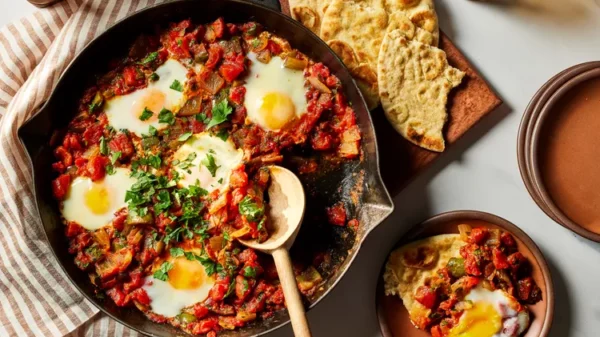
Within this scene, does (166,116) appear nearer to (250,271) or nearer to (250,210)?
(250,210)

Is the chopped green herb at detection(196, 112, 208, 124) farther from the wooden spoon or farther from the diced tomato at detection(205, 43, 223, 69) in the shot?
the wooden spoon

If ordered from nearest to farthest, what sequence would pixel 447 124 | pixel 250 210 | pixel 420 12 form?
pixel 250 210, pixel 420 12, pixel 447 124

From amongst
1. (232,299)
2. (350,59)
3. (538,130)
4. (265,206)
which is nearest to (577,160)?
(538,130)

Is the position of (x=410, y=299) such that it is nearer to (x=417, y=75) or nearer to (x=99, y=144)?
(x=417, y=75)

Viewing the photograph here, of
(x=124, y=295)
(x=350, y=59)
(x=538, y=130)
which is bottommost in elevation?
(x=124, y=295)

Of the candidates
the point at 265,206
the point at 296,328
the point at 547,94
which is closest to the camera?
the point at 296,328

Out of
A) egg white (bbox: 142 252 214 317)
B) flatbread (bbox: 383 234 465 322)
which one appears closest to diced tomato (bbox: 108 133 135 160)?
egg white (bbox: 142 252 214 317)

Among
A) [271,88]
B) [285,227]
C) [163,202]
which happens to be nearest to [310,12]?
[271,88]
